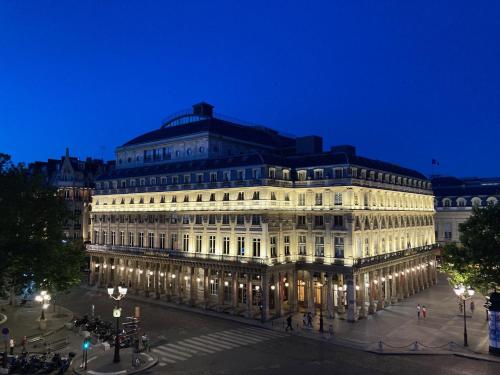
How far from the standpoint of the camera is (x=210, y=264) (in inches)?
2343

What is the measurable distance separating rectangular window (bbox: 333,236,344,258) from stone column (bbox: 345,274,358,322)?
11.1 feet

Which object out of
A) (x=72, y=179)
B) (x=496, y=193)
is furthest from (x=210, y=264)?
(x=496, y=193)

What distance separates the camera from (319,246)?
187ft

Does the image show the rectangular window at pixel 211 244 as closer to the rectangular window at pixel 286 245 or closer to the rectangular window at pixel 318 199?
the rectangular window at pixel 286 245

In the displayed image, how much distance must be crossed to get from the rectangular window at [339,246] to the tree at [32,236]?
1236 inches

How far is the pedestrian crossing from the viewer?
3828 cm

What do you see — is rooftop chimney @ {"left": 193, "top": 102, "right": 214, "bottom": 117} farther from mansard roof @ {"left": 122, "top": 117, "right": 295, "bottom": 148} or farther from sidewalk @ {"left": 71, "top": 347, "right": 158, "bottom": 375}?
sidewalk @ {"left": 71, "top": 347, "right": 158, "bottom": 375}

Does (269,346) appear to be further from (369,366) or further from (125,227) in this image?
(125,227)

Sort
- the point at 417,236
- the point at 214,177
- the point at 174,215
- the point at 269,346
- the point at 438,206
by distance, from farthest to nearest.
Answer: the point at 438,206, the point at 417,236, the point at 174,215, the point at 214,177, the point at 269,346

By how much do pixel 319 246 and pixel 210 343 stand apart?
21.4 m

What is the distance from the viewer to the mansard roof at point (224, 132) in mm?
71938

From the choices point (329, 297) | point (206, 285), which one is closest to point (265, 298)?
point (329, 297)

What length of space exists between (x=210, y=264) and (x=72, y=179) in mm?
55874

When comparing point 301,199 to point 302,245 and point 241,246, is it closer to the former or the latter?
point 302,245
